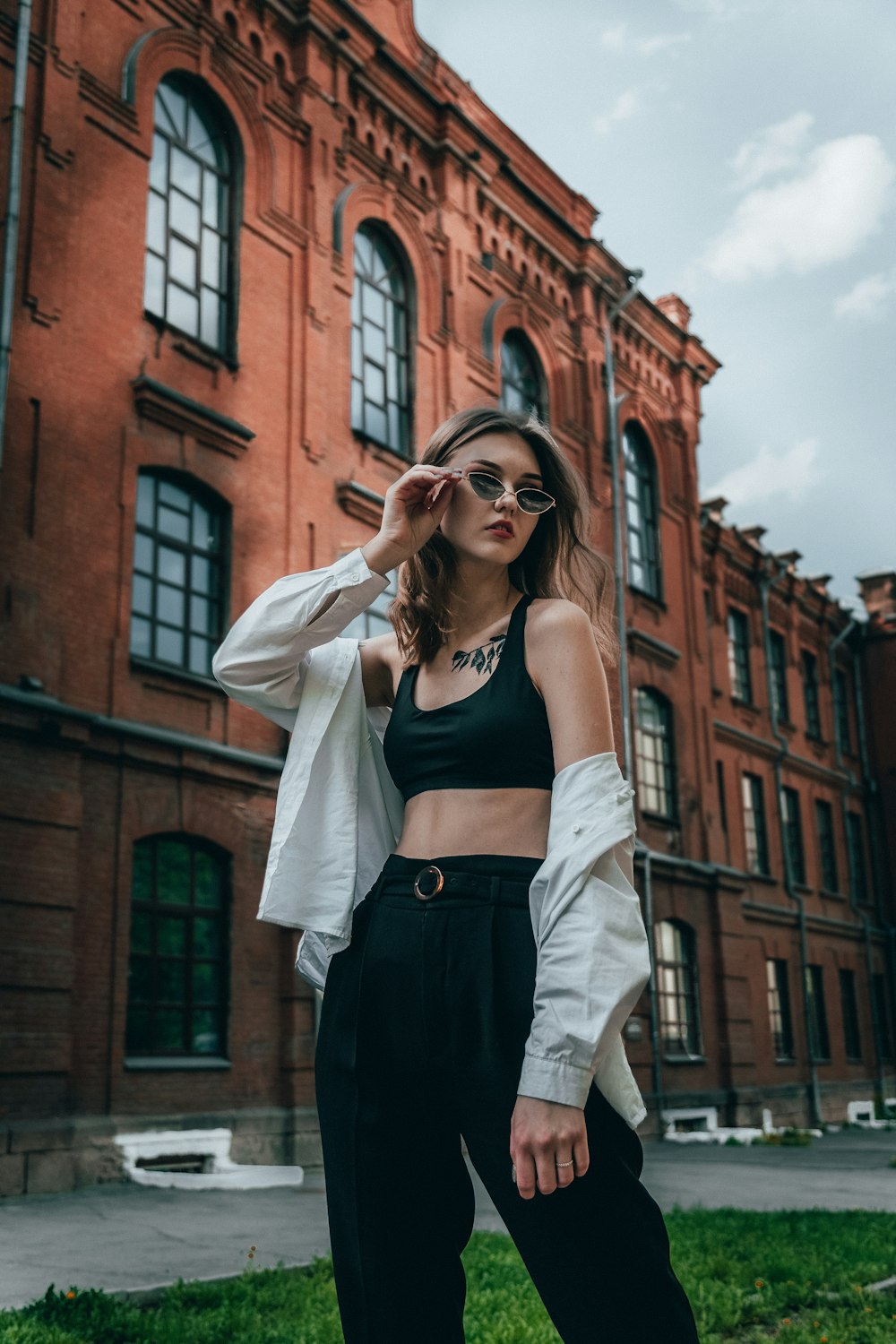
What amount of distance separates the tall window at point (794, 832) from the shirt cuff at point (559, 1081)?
25.8m

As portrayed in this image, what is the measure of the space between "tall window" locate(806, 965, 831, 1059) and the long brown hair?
Answer: 24672mm

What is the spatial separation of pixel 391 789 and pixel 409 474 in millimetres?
597

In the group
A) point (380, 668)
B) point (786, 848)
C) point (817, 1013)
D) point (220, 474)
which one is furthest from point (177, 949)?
point (817, 1013)

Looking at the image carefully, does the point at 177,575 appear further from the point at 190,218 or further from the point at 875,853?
the point at 875,853

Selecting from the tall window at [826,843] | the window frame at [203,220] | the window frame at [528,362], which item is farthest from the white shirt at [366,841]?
the tall window at [826,843]

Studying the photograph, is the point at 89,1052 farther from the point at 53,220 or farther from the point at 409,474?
the point at 409,474

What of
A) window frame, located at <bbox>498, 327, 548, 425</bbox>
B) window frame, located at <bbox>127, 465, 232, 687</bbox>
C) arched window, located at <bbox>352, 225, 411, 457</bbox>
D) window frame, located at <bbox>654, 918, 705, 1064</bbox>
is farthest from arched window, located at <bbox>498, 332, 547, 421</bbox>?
window frame, located at <bbox>654, 918, 705, 1064</bbox>

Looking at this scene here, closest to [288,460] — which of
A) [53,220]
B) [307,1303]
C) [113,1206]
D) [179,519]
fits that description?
[179,519]

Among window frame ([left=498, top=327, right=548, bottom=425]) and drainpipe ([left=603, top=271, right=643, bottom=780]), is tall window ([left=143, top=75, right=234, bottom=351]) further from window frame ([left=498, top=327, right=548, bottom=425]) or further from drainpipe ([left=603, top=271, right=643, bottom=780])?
drainpipe ([left=603, top=271, right=643, bottom=780])

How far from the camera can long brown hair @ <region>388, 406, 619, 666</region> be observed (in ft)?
8.00

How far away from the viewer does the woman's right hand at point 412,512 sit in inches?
90.4

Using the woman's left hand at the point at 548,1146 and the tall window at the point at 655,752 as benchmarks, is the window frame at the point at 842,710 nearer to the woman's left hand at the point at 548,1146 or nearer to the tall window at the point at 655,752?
the tall window at the point at 655,752

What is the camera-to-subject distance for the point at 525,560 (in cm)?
252

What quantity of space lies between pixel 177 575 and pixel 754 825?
644 inches
